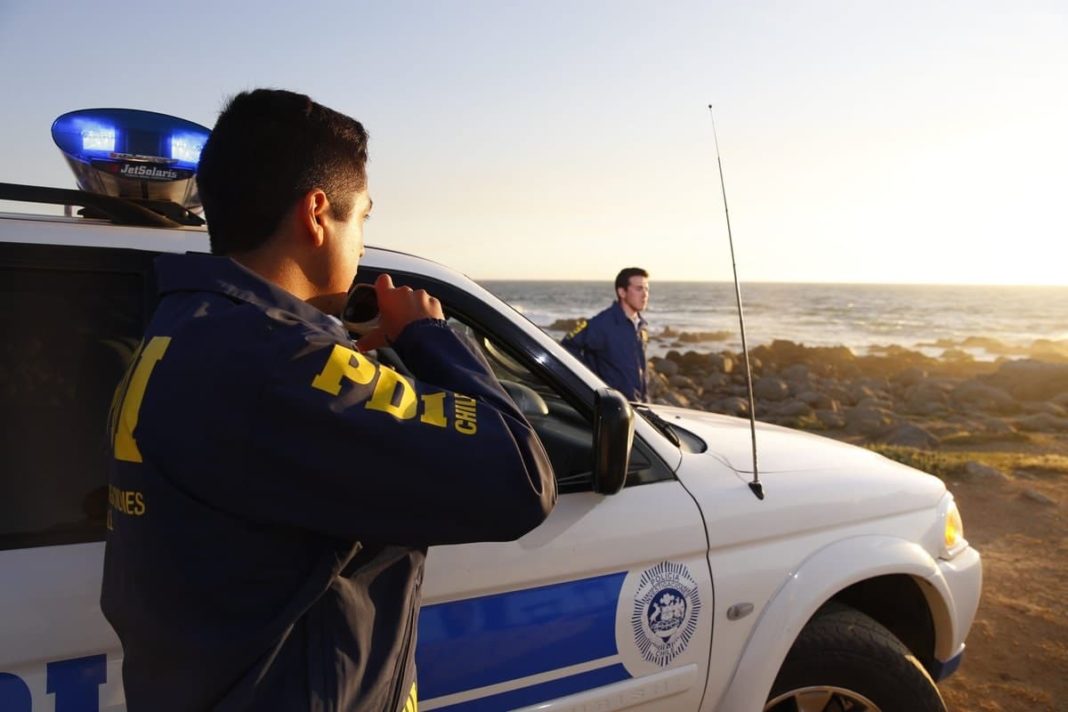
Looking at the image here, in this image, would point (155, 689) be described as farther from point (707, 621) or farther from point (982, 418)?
point (982, 418)

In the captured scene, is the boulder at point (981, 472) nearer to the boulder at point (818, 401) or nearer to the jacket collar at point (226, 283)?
the jacket collar at point (226, 283)

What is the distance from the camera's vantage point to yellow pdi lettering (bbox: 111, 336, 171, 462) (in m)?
1.01

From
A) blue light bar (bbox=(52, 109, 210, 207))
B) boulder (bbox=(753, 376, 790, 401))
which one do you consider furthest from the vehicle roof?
boulder (bbox=(753, 376, 790, 401))

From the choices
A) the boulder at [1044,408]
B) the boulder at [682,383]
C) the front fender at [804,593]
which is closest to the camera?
the front fender at [804,593]

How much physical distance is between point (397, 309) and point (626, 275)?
5.38 meters

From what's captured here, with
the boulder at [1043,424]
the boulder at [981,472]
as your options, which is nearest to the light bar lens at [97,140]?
the boulder at [981,472]

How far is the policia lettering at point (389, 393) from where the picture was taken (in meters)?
1.02

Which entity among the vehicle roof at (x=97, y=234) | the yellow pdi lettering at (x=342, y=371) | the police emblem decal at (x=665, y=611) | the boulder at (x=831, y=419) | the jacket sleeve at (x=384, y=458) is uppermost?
the vehicle roof at (x=97, y=234)

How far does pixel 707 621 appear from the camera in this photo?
6.75 ft

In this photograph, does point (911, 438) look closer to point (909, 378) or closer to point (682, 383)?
point (682, 383)

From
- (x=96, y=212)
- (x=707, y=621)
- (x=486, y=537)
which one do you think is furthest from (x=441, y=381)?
(x=707, y=621)

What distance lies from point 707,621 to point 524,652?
1.88 ft

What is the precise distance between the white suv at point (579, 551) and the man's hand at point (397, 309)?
470 millimetres

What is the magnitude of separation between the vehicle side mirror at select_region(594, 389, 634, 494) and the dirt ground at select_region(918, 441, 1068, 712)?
2679mm
